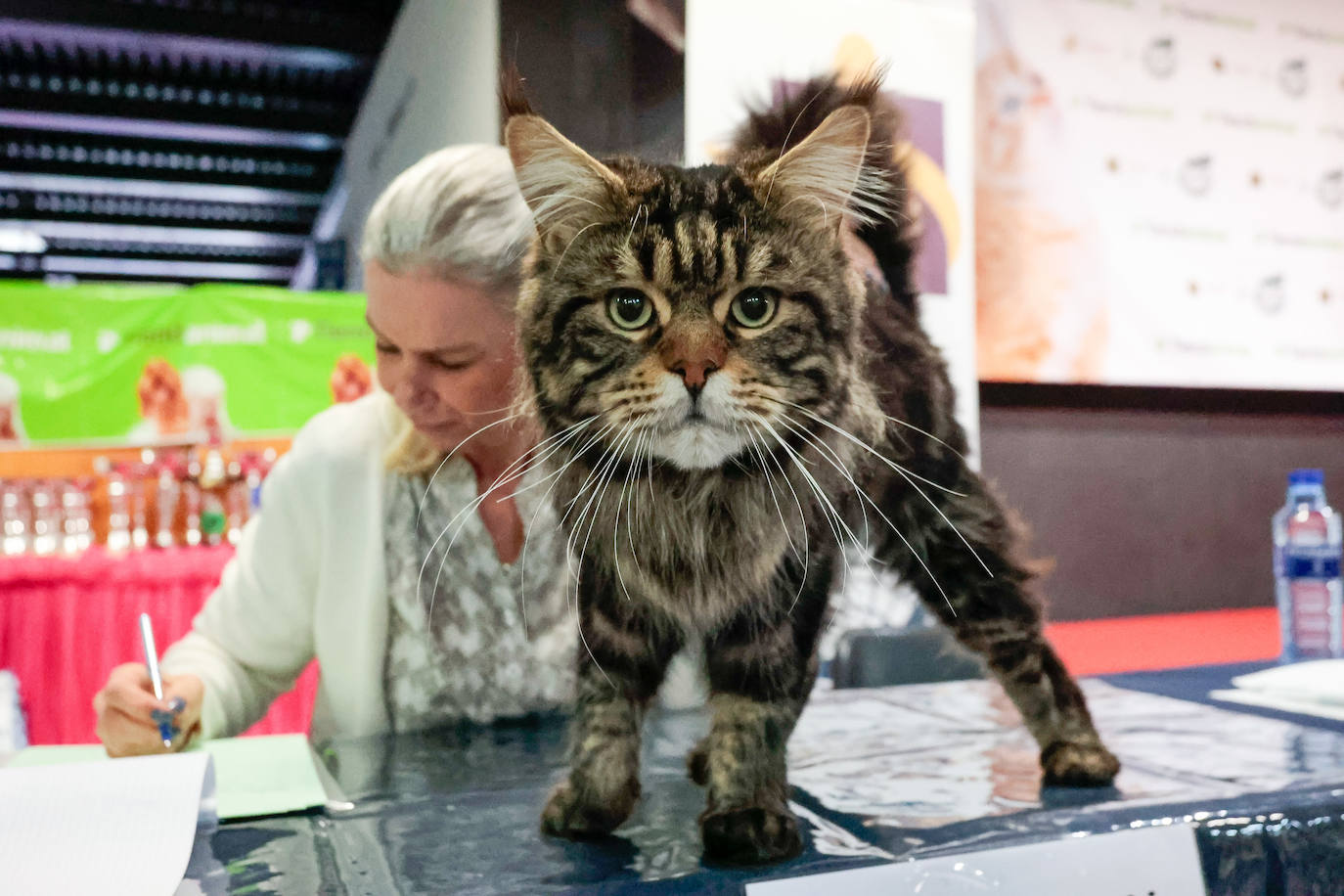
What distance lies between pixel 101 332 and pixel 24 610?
87 centimetres

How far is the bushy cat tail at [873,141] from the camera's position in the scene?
629 mm

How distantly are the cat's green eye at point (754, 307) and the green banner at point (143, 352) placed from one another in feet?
6.78

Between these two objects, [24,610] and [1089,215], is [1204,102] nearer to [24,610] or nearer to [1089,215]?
[1089,215]

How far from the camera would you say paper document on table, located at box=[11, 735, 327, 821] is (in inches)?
29.0

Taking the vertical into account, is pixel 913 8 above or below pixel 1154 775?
above

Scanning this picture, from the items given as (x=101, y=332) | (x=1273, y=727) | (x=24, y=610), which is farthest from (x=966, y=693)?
(x=101, y=332)

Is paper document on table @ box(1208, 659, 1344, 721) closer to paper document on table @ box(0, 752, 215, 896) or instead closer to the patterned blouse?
the patterned blouse

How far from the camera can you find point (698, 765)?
80cm

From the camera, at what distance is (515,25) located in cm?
118

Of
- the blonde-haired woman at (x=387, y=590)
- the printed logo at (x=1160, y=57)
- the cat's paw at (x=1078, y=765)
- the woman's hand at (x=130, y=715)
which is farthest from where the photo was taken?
the printed logo at (x=1160, y=57)

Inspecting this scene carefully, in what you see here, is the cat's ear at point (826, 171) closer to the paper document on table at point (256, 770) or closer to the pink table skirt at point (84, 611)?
the paper document on table at point (256, 770)

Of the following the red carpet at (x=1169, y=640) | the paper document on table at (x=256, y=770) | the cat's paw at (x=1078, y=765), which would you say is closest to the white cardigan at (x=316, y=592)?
the paper document on table at (x=256, y=770)

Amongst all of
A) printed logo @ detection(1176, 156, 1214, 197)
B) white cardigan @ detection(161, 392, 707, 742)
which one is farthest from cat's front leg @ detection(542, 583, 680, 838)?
printed logo @ detection(1176, 156, 1214, 197)

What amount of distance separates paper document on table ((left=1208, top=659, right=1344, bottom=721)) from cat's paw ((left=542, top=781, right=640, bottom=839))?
74 centimetres
